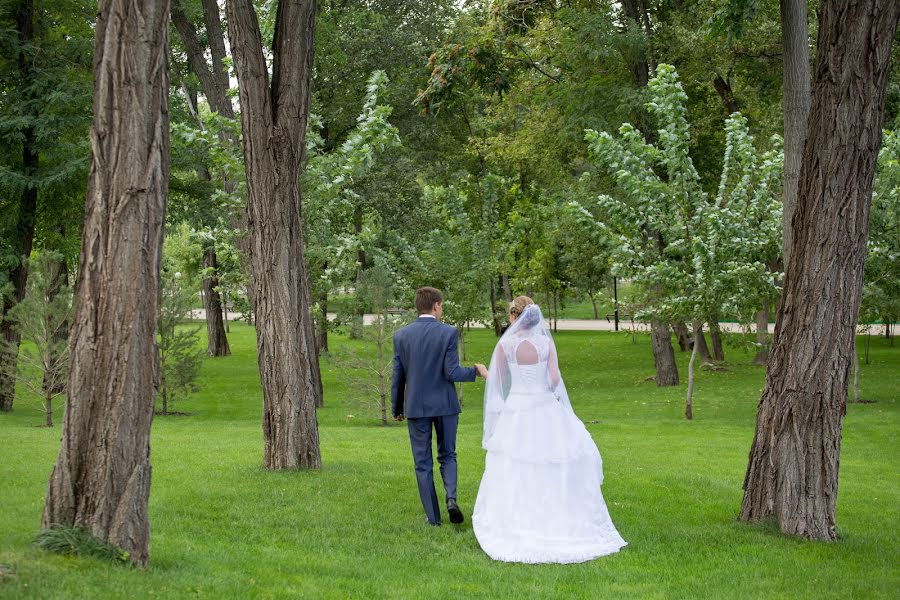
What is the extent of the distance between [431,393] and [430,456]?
538 millimetres

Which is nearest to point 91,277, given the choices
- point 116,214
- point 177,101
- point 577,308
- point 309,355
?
point 116,214

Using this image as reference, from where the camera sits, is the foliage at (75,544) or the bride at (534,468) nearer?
the foliage at (75,544)

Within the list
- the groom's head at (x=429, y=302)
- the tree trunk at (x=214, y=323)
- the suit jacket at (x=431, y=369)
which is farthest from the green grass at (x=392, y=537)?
the tree trunk at (x=214, y=323)

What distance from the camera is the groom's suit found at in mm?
8812

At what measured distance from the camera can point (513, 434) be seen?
28.7 feet

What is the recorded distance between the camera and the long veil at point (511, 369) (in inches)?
354

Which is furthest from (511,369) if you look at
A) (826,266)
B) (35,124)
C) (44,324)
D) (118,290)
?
(35,124)

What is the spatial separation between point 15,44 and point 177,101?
4.44m

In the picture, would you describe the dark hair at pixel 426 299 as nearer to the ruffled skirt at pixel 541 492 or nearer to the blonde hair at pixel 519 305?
the blonde hair at pixel 519 305

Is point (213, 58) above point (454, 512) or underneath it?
above

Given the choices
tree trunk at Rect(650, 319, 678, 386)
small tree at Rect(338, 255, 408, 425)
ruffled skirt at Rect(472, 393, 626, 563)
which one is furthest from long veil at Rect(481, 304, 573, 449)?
tree trunk at Rect(650, 319, 678, 386)

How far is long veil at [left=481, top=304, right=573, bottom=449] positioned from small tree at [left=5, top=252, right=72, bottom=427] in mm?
13320

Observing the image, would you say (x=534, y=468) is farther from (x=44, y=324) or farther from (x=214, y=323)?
(x=214, y=323)

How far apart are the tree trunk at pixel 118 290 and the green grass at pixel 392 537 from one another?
0.41m
